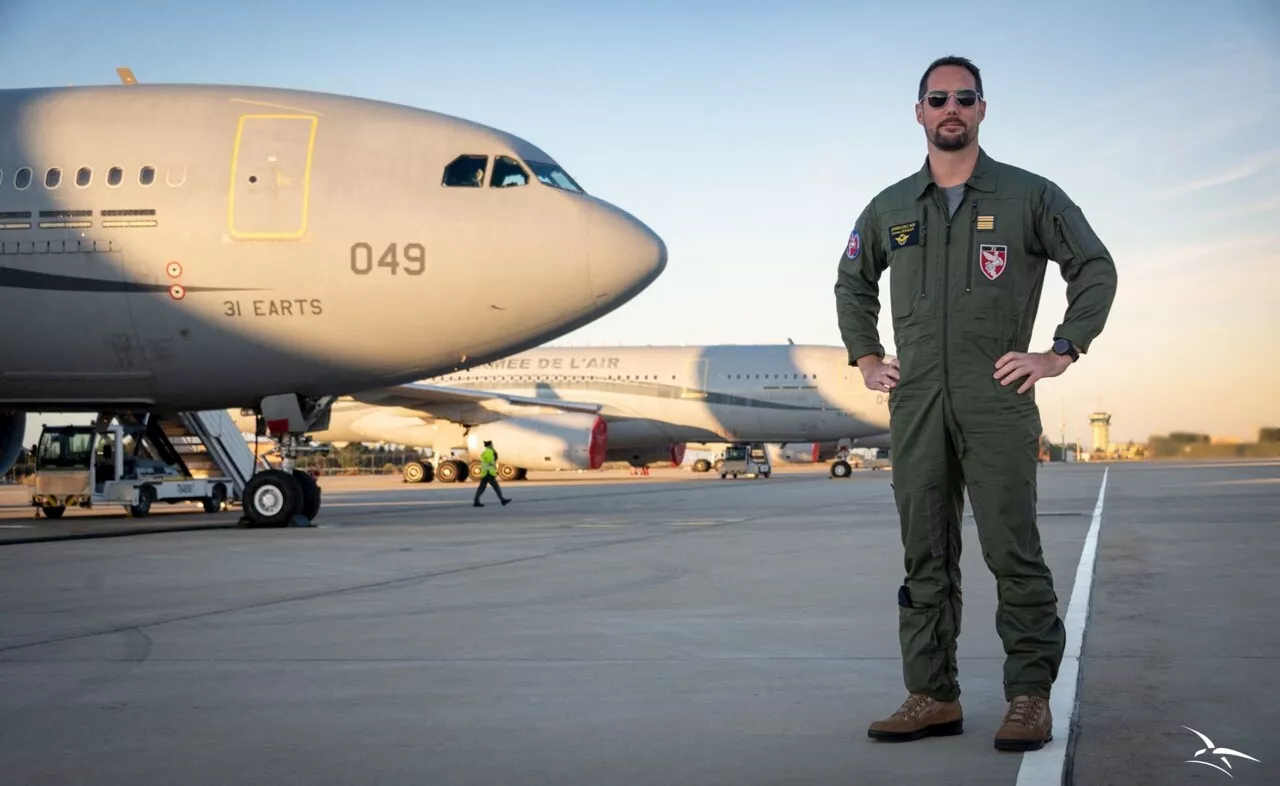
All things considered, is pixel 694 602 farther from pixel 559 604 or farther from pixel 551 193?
pixel 551 193

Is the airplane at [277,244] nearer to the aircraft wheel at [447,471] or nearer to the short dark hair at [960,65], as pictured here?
the short dark hair at [960,65]

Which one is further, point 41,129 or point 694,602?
point 41,129

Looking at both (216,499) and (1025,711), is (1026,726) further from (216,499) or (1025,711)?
(216,499)

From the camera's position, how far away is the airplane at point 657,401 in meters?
38.3

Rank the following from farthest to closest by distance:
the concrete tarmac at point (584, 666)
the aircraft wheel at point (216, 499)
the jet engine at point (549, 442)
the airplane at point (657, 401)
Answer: the airplane at point (657, 401) → the jet engine at point (549, 442) → the aircraft wheel at point (216, 499) → the concrete tarmac at point (584, 666)

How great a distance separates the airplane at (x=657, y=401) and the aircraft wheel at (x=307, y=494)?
20.2 m

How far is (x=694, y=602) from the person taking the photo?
7.54m

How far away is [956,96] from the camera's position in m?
4.12

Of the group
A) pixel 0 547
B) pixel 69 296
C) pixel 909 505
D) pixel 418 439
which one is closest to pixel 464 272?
pixel 69 296

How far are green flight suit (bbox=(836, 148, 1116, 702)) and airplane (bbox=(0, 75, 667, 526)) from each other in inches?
377

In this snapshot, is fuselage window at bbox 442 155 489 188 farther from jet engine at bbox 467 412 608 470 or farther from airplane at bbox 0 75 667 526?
jet engine at bbox 467 412 608 470

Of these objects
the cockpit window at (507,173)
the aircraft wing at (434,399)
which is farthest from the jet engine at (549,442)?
the cockpit window at (507,173)

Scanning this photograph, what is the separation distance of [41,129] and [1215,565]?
12244 millimetres

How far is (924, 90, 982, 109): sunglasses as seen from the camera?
4125 mm
